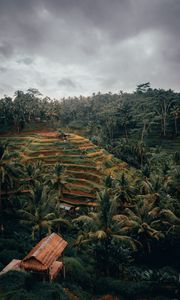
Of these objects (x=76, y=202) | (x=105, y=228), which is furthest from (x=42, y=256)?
(x=76, y=202)

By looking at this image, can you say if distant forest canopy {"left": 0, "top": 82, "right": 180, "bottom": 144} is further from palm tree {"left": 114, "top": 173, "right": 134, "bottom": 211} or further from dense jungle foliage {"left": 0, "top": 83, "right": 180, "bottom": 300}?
palm tree {"left": 114, "top": 173, "right": 134, "bottom": 211}

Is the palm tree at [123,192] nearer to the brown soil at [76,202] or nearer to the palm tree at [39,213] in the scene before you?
the palm tree at [39,213]

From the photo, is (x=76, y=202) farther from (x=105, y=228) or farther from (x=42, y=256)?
(x=42, y=256)

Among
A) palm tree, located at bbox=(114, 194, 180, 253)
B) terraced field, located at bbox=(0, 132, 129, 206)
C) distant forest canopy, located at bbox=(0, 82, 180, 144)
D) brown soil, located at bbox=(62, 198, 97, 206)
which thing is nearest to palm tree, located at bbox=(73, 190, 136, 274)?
palm tree, located at bbox=(114, 194, 180, 253)

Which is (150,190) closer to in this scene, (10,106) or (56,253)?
(56,253)

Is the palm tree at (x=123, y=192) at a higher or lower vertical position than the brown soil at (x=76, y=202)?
higher

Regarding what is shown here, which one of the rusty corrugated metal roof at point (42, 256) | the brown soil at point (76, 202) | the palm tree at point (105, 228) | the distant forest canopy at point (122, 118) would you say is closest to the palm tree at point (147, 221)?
the palm tree at point (105, 228)

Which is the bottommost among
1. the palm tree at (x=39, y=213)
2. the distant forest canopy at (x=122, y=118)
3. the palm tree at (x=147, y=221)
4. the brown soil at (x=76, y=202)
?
the brown soil at (x=76, y=202)

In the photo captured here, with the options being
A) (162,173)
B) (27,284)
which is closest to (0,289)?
(27,284)
